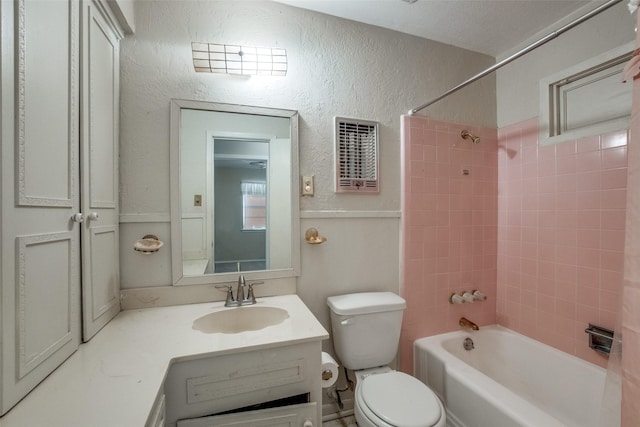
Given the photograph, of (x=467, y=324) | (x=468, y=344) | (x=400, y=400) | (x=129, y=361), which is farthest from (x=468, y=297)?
(x=129, y=361)

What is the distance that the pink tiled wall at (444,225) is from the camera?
5.57 ft

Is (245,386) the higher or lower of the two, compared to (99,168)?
lower

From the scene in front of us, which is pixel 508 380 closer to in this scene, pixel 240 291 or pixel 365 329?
pixel 365 329

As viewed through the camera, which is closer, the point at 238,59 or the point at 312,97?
the point at 238,59

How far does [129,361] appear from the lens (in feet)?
2.74

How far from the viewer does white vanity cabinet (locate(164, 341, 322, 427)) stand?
89 centimetres

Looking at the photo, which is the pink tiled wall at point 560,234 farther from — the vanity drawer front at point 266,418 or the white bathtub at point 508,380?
the vanity drawer front at point 266,418

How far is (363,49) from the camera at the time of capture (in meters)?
1.64

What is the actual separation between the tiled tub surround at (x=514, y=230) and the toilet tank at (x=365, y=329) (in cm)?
25

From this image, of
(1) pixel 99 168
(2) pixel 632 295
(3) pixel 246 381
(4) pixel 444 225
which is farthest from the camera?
(4) pixel 444 225

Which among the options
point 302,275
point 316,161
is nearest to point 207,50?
point 316,161

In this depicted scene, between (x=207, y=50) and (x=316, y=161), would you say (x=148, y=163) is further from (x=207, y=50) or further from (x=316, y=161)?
(x=316, y=161)

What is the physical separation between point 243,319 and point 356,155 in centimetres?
112

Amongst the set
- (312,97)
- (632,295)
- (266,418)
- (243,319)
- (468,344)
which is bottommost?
(468,344)
